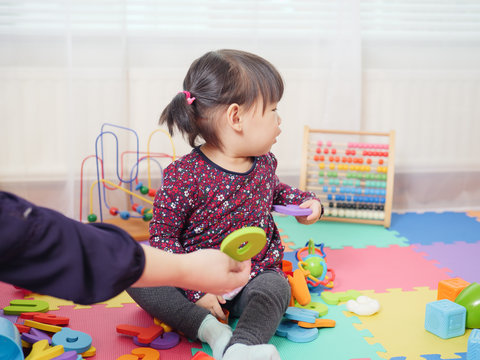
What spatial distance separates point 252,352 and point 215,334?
0.13 metres

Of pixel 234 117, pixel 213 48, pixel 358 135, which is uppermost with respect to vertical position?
pixel 213 48

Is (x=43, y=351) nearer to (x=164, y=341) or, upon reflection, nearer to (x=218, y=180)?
(x=164, y=341)

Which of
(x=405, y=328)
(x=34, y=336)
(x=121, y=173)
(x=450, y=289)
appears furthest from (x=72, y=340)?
(x=121, y=173)

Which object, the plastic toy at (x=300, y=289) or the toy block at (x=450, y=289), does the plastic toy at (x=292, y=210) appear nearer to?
the plastic toy at (x=300, y=289)

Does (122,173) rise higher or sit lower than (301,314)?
higher

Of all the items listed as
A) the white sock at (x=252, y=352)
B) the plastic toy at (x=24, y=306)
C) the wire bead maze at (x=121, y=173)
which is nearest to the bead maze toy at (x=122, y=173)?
the wire bead maze at (x=121, y=173)

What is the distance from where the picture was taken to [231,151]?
117 centimetres

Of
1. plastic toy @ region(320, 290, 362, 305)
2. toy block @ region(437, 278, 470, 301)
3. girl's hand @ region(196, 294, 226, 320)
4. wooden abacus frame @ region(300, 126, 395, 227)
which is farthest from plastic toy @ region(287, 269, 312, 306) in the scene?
wooden abacus frame @ region(300, 126, 395, 227)

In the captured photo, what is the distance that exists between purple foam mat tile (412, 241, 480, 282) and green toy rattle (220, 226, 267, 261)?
0.94 m

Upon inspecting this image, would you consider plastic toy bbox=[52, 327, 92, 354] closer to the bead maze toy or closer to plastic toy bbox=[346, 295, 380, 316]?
plastic toy bbox=[346, 295, 380, 316]

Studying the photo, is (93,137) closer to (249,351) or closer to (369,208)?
(369,208)

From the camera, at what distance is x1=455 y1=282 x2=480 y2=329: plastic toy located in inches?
43.6

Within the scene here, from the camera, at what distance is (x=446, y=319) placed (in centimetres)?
107

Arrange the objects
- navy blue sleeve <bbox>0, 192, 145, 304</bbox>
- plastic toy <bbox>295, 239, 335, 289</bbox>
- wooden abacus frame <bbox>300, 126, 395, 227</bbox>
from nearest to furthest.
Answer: navy blue sleeve <bbox>0, 192, 145, 304</bbox> < plastic toy <bbox>295, 239, 335, 289</bbox> < wooden abacus frame <bbox>300, 126, 395, 227</bbox>
